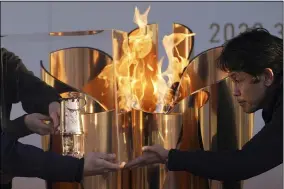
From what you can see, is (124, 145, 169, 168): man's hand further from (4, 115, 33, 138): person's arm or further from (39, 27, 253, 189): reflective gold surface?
(4, 115, 33, 138): person's arm

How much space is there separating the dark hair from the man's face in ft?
0.06

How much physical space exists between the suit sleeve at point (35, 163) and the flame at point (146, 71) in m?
0.23

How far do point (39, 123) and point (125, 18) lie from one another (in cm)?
39

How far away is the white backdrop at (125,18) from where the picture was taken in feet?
5.28

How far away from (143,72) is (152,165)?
28cm

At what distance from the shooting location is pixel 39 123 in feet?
5.29

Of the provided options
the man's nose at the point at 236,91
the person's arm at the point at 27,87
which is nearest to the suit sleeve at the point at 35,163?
the person's arm at the point at 27,87

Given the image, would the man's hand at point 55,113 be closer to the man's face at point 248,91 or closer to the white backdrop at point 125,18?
the white backdrop at point 125,18

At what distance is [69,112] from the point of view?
1.59m

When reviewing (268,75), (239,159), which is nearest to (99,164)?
(239,159)

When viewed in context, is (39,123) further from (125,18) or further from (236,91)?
(236,91)

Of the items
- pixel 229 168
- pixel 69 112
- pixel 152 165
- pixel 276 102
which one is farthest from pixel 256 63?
pixel 69 112

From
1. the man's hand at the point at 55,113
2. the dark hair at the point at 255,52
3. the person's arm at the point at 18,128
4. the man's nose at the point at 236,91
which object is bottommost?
the person's arm at the point at 18,128

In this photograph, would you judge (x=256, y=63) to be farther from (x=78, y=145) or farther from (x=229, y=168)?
(x=78, y=145)
